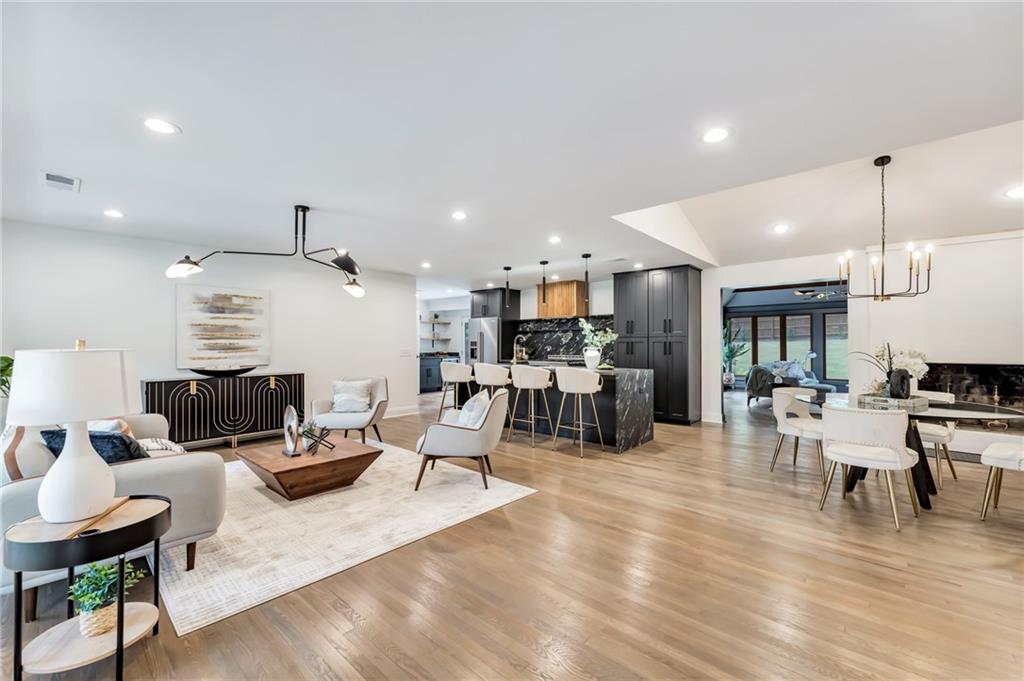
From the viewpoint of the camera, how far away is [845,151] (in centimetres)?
268

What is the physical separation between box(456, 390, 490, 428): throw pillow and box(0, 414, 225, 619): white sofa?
2.06 metres

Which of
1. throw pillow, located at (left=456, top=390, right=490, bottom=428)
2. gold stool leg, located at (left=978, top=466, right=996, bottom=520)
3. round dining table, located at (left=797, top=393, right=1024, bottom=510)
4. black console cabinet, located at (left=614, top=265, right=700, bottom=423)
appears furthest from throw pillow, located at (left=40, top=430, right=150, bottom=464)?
black console cabinet, located at (left=614, top=265, right=700, bottom=423)

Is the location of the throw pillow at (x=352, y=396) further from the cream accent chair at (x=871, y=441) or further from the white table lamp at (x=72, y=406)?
the cream accent chair at (x=871, y=441)

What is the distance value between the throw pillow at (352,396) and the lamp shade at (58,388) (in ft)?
12.3

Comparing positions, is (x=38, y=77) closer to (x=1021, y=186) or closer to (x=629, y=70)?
(x=629, y=70)

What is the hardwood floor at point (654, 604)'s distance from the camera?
1.71 m

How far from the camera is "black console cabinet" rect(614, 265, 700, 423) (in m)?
6.76

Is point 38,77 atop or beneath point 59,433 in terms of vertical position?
atop

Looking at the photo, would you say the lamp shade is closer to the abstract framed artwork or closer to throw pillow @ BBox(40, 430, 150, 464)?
throw pillow @ BBox(40, 430, 150, 464)

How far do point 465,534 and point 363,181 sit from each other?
106 inches

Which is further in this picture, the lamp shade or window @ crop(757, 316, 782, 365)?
window @ crop(757, 316, 782, 365)

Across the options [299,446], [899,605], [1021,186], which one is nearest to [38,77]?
[299,446]

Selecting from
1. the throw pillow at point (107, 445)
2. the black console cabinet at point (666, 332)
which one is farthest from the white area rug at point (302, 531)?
the black console cabinet at point (666, 332)

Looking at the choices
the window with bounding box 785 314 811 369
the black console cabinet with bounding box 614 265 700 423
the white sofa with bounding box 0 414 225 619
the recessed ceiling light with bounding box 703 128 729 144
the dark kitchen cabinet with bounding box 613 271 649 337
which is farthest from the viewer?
the window with bounding box 785 314 811 369
